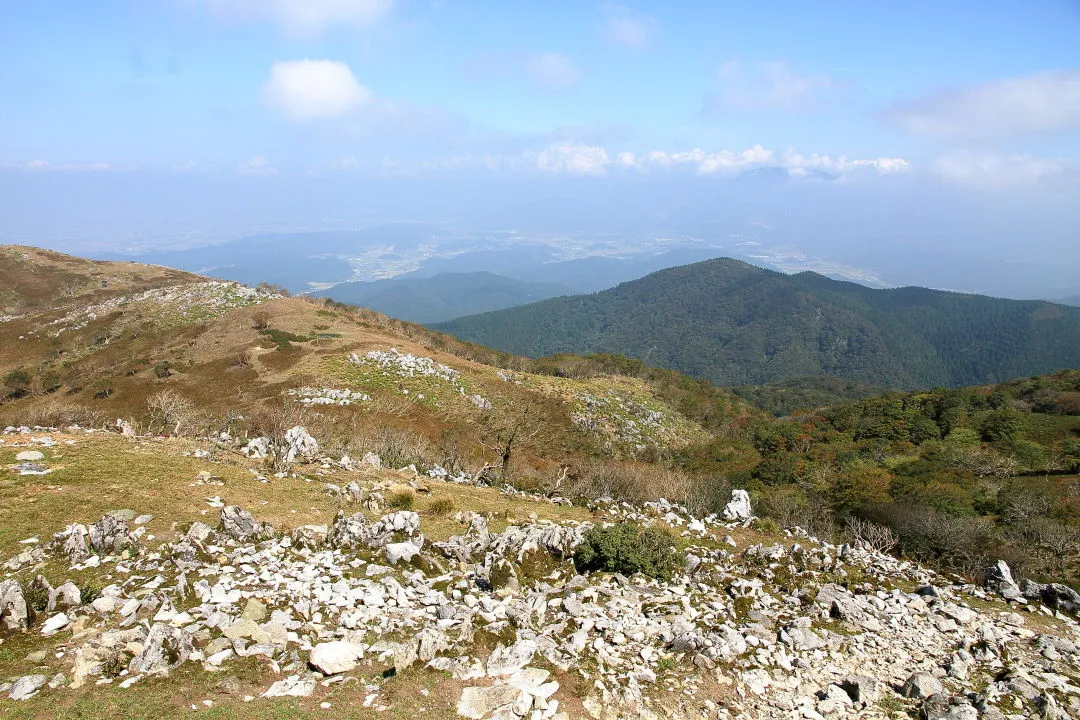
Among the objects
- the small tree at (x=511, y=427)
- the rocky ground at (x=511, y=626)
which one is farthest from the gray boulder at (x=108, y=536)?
the small tree at (x=511, y=427)

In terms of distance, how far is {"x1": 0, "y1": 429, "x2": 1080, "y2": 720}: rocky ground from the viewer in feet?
29.2

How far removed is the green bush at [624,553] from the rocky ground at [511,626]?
0.43 meters

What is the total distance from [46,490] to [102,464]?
2218mm

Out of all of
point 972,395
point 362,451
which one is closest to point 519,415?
point 362,451

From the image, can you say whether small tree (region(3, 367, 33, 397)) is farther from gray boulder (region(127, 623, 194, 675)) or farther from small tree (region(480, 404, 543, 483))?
gray boulder (region(127, 623, 194, 675))

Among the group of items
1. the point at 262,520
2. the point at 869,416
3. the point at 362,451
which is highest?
the point at 262,520

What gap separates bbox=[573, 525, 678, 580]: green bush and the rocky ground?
426mm

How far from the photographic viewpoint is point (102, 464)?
16391 millimetres

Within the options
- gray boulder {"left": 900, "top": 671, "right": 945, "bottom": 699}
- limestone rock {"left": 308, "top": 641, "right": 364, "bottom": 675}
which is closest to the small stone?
limestone rock {"left": 308, "top": 641, "right": 364, "bottom": 675}

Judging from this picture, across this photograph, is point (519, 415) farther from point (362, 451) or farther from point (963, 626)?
point (963, 626)

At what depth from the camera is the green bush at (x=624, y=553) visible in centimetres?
1420

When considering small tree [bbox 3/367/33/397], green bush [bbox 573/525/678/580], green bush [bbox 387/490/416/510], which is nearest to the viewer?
green bush [bbox 573/525/678/580]

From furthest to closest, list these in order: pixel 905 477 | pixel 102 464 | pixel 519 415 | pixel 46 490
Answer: pixel 519 415 < pixel 905 477 < pixel 102 464 < pixel 46 490

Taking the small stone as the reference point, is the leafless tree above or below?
below
